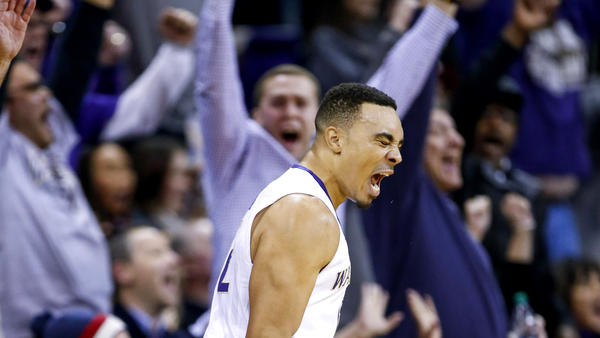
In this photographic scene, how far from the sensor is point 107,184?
4.88 metres

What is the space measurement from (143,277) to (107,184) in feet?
2.30

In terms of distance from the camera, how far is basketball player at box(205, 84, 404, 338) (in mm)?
2025

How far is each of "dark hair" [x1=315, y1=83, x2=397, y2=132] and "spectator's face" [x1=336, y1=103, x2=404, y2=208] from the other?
0.01 meters

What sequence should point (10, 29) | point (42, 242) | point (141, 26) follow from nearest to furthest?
point (10, 29) → point (42, 242) → point (141, 26)

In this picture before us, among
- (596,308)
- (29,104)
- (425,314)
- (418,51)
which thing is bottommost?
(596,308)

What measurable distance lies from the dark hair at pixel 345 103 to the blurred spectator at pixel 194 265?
2.52 metres

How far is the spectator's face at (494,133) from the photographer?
5.24 meters

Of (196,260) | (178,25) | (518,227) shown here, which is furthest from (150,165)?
(518,227)

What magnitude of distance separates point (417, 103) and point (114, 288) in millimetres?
1716

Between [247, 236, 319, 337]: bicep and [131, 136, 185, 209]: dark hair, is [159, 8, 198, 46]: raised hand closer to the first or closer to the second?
[131, 136, 185, 209]: dark hair

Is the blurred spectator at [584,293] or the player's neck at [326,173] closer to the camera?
the player's neck at [326,173]

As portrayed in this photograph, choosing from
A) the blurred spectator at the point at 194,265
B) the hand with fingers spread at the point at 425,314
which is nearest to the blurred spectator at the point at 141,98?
the blurred spectator at the point at 194,265

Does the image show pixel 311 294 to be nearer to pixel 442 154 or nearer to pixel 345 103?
pixel 345 103

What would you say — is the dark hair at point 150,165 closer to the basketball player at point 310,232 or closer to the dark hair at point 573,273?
the dark hair at point 573,273
